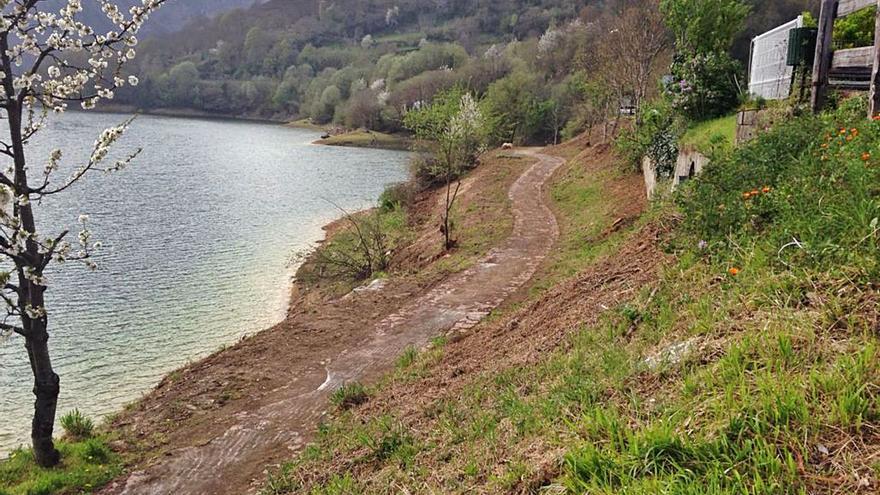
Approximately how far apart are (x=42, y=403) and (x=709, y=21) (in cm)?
2160

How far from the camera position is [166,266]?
77.5 ft

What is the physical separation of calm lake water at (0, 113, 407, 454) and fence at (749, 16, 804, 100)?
15583 millimetres

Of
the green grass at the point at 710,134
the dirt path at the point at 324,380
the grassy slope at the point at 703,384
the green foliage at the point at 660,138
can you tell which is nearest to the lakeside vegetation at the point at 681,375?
the grassy slope at the point at 703,384

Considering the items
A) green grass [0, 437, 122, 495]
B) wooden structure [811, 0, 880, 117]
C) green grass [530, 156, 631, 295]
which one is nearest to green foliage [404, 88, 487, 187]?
green grass [530, 156, 631, 295]

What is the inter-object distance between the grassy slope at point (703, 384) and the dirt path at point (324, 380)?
963 mm

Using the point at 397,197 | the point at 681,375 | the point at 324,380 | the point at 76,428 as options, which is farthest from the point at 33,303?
the point at 397,197

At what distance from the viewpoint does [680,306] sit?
545 centimetres

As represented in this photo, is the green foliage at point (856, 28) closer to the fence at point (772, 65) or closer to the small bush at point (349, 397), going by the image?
the fence at point (772, 65)

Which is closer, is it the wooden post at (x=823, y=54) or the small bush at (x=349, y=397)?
the small bush at (x=349, y=397)

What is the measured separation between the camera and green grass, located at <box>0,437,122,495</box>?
24.4 ft

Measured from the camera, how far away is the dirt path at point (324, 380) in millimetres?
7254

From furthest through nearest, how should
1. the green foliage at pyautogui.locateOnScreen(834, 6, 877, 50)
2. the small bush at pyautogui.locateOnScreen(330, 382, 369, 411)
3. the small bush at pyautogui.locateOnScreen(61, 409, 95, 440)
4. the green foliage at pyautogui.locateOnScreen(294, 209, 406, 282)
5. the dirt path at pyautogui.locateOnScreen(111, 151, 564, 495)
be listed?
the green foliage at pyautogui.locateOnScreen(294, 209, 406, 282) → the green foliage at pyautogui.locateOnScreen(834, 6, 877, 50) → the small bush at pyautogui.locateOnScreen(61, 409, 95, 440) → the small bush at pyautogui.locateOnScreen(330, 382, 369, 411) → the dirt path at pyautogui.locateOnScreen(111, 151, 564, 495)

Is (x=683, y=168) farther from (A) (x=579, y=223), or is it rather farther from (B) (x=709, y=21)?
(B) (x=709, y=21)

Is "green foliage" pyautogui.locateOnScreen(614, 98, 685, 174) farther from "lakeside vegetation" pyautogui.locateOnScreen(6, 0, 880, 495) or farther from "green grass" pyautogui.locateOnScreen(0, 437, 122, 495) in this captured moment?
"green grass" pyautogui.locateOnScreen(0, 437, 122, 495)
